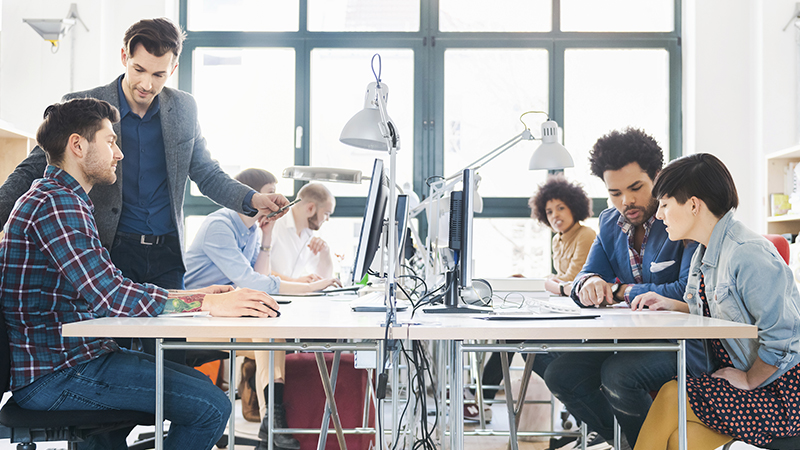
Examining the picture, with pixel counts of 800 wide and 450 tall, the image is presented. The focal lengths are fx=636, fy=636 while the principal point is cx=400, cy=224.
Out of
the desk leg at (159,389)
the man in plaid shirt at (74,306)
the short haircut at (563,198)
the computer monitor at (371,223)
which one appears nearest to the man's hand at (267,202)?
the computer monitor at (371,223)

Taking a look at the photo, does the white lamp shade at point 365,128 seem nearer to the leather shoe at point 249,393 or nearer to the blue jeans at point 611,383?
the blue jeans at point 611,383

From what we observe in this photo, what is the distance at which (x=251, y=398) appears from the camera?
3.36 metres

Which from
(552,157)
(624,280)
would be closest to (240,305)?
(624,280)

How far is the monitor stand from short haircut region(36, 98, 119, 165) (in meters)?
1.01

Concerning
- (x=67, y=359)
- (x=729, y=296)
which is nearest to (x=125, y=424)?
(x=67, y=359)

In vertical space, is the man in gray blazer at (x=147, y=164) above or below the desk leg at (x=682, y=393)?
above

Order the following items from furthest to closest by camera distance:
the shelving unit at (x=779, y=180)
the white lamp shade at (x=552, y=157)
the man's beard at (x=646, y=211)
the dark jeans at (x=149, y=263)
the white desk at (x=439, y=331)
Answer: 1. the shelving unit at (x=779, y=180)
2. the white lamp shade at (x=552, y=157)
3. the man's beard at (x=646, y=211)
4. the dark jeans at (x=149, y=263)
5. the white desk at (x=439, y=331)

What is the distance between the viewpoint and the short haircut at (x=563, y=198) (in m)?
3.58

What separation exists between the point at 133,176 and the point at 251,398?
1710 millimetres

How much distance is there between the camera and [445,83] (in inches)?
188

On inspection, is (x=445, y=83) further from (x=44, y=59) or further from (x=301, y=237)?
(x=44, y=59)

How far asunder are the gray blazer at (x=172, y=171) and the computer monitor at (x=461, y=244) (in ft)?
2.88

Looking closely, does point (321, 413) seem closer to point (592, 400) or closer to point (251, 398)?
point (251, 398)

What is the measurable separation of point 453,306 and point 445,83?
3.23m
